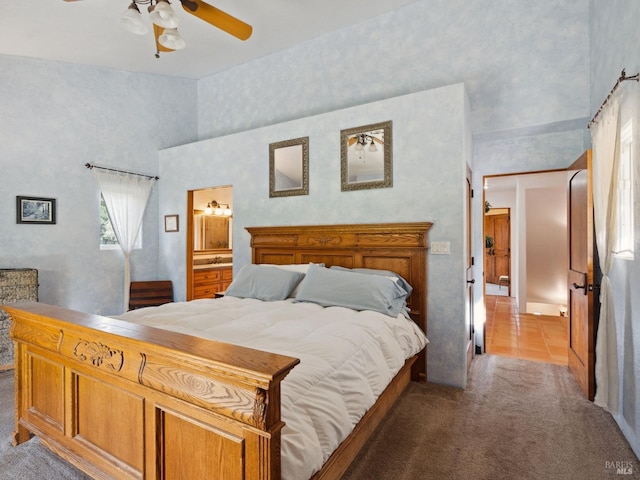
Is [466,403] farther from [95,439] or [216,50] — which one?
[216,50]

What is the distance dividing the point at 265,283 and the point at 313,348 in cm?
154

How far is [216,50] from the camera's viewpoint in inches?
177

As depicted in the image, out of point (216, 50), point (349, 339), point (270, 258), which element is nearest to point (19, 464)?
point (349, 339)

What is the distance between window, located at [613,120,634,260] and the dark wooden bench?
4.95 metres

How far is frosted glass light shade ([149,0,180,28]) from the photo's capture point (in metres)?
2.12

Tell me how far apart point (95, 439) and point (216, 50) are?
14.5ft

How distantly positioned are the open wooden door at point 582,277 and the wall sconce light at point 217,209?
18.6 ft

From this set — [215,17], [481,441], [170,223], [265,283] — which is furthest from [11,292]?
[481,441]

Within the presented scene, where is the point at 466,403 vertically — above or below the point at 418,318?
below

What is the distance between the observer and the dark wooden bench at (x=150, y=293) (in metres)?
4.72

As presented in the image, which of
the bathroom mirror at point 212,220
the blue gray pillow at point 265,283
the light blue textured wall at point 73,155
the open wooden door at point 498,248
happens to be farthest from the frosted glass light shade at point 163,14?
the open wooden door at point 498,248

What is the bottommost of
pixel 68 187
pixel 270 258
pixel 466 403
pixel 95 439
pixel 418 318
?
pixel 466 403

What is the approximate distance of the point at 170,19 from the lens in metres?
2.20

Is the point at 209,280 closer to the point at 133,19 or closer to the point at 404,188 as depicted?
the point at 404,188
